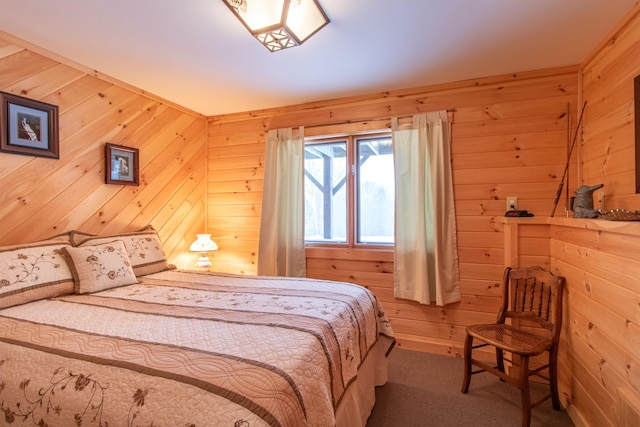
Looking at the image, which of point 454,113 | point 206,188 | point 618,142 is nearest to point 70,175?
point 206,188

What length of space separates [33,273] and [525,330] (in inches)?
124

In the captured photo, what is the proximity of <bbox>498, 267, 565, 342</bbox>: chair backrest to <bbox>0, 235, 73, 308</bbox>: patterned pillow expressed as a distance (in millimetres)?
2901

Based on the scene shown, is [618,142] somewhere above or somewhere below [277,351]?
above

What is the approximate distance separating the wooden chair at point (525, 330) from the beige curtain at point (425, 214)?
19.1 inches

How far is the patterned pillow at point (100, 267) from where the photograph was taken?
1931 mm

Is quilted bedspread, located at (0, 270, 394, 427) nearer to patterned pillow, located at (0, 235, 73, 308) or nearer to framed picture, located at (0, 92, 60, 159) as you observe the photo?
patterned pillow, located at (0, 235, 73, 308)

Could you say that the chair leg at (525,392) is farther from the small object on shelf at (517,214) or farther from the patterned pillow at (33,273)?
the patterned pillow at (33,273)

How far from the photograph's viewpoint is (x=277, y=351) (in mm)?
1119

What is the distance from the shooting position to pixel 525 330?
7.19 feet

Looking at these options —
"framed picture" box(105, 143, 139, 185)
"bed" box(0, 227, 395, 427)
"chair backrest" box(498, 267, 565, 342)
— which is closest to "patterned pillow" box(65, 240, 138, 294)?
"bed" box(0, 227, 395, 427)

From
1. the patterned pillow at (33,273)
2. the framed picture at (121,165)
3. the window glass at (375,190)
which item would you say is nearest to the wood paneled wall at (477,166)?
the window glass at (375,190)

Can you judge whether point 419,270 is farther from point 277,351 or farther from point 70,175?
point 70,175

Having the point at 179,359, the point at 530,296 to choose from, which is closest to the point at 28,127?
the point at 179,359

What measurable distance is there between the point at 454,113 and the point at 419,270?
55.0 inches
